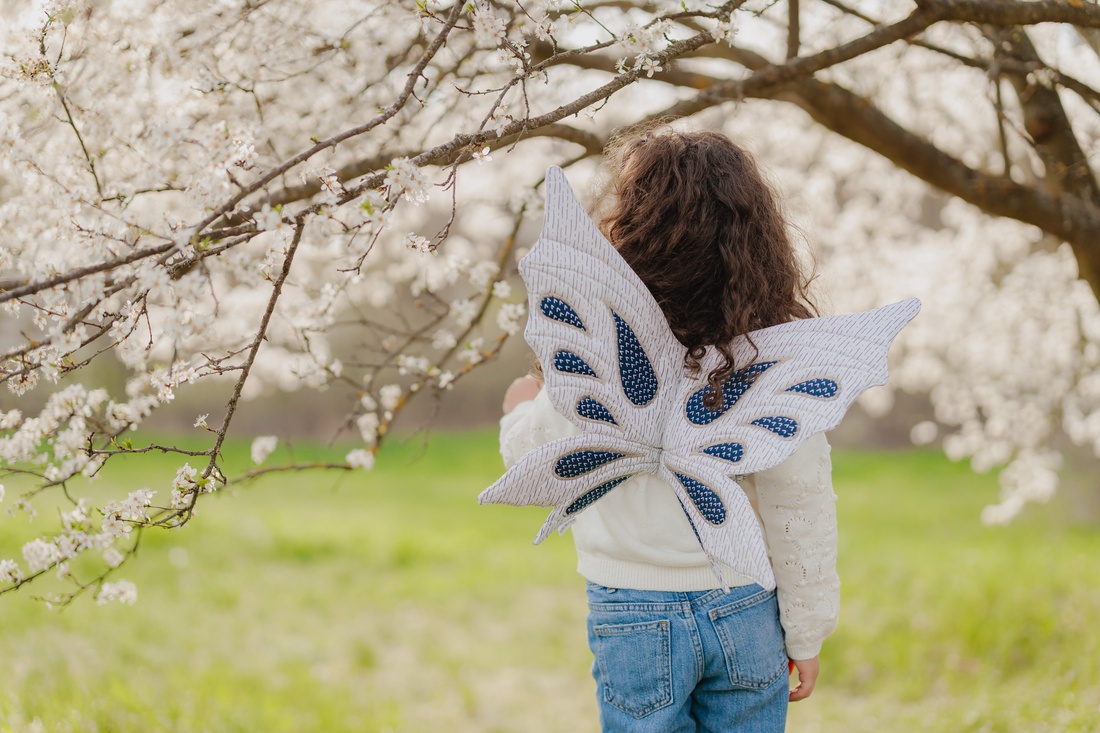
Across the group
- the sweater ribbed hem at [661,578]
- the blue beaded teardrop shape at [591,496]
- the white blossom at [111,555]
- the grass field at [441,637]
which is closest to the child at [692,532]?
the sweater ribbed hem at [661,578]

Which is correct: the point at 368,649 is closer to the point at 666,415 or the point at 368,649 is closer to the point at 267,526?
the point at 267,526

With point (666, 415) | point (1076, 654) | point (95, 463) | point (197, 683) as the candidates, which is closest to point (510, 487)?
point (666, 415)

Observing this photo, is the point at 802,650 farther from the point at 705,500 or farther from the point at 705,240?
the point at 705,240

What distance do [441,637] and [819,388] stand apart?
447cm

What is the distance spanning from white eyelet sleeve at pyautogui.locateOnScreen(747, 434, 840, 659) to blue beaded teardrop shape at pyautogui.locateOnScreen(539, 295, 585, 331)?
0.47 metres

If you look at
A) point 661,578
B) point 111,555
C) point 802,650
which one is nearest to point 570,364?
point 661,578

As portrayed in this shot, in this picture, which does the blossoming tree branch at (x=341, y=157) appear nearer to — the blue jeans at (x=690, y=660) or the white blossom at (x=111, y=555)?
the white blossom at (x=111, y=555)

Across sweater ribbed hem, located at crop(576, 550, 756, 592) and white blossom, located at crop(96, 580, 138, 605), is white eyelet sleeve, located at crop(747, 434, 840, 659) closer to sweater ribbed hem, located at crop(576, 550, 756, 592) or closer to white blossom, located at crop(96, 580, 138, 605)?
sweater ribbed hem, located at crop(576, 550, 756, 592)

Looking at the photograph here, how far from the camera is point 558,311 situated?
147cm

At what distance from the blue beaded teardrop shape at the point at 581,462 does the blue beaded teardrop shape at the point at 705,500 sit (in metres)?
0.13

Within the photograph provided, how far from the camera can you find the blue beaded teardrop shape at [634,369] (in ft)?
5.05

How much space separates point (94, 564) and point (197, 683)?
99.5 inches

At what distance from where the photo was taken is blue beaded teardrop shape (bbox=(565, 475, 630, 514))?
157cm

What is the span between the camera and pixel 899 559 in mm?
6527
